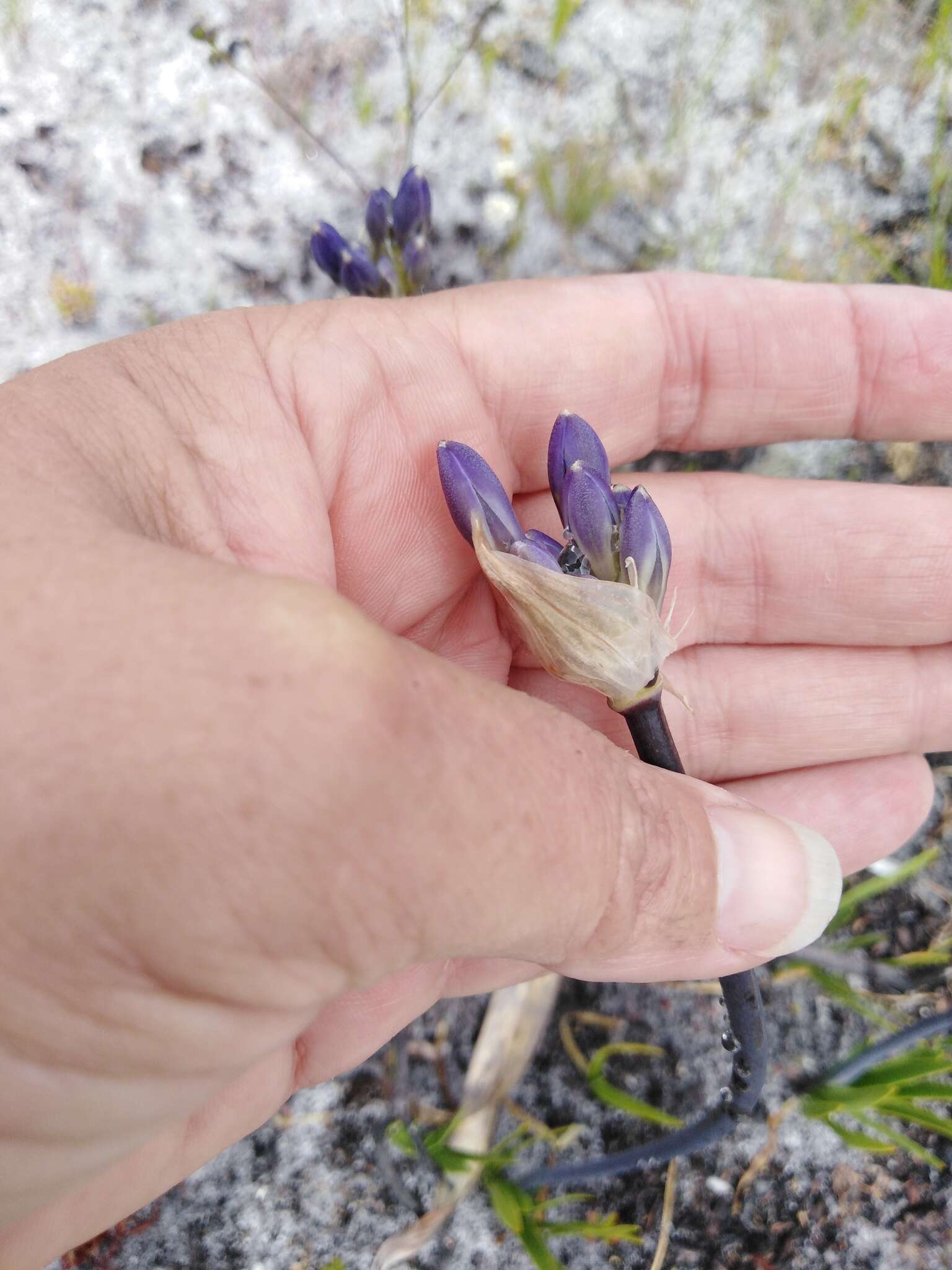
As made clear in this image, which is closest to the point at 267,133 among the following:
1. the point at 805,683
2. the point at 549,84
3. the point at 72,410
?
the point at 549,84

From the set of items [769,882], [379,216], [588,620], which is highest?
[379,216]

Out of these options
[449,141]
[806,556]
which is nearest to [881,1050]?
[806,556]

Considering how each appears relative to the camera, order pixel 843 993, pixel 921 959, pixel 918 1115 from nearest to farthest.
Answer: pixel 918 1115 → pixel 843 993 → pixel 921 959

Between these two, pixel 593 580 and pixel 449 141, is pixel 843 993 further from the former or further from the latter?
pixel 449 141

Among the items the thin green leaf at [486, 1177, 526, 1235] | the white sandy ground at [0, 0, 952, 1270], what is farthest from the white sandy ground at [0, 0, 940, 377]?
the thin green leaf at [486, 1177, 526, 1235]

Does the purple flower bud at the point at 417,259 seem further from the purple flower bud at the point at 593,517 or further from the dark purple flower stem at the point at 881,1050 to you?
the dark purple flower stem at the point at 881,1050

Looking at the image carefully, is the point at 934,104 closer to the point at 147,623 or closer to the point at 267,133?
the point at 267,133

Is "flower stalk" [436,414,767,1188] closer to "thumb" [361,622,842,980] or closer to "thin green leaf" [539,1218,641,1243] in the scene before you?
"thumb" [361,622,842,980]
